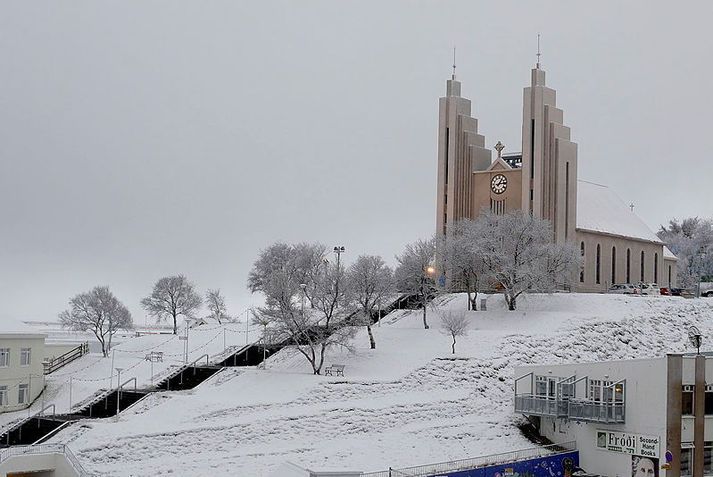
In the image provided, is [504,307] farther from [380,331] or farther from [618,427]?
[618,427]

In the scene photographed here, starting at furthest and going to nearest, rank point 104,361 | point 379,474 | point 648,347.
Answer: point 104,361, point 648,347, point 379,474

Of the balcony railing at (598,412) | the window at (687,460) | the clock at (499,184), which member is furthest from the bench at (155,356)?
the window at (687,460)

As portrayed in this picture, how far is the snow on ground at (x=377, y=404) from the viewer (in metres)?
38.6

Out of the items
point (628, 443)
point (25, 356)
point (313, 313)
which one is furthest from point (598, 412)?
point (25, 356)

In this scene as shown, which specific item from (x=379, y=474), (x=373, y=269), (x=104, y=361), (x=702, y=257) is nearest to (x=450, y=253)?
(x=373, y=269)

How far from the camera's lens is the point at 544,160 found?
74.6m

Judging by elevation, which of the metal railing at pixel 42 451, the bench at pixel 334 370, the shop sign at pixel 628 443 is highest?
the bench at pixel 334 370

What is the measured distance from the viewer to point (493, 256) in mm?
66250

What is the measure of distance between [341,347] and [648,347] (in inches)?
741

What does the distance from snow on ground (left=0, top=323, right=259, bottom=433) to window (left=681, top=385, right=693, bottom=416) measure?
91.0ft

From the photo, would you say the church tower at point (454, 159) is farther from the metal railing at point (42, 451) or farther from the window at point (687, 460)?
the metal railing at point (42, 451)

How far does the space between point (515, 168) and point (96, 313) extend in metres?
35.8

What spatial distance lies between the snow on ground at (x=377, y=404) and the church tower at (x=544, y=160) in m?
12.3

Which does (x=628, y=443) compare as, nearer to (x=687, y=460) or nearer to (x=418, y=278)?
(x=687, y=460)
